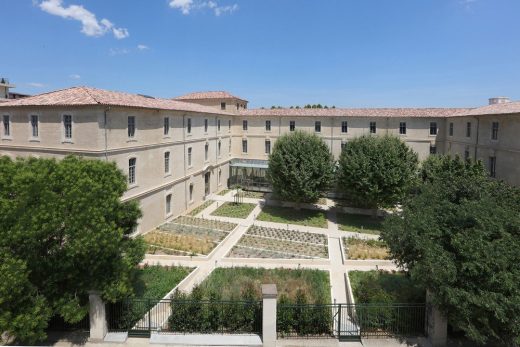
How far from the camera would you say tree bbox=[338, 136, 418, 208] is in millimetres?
28297

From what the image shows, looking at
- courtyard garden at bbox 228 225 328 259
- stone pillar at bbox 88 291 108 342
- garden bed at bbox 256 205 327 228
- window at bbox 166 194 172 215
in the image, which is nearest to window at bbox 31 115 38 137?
window at bbox 166 194 172 215

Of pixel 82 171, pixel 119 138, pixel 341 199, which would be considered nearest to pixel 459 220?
pixel 82 171

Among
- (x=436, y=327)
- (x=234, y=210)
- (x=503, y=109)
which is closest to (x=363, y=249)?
(x=436, y=327)

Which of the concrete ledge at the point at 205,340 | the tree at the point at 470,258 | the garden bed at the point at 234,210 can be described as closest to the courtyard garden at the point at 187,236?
the garden bed at the point at 234,210

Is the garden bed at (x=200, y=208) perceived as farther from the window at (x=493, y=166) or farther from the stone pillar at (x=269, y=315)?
the window at (x=493, y=166)

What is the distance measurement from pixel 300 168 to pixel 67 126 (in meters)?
18.6

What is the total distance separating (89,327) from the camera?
12273 millimetres

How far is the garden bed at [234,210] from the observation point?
102 feet

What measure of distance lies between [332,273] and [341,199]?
765 inches

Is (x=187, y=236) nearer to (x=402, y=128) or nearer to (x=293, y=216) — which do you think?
(x=293, y=216)

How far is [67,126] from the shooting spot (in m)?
20.9

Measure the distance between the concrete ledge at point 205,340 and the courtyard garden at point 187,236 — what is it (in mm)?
9167

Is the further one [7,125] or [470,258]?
[7,125]

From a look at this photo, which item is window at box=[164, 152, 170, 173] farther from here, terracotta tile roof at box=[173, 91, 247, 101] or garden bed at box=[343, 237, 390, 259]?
terracotta tile roof at box=[173, 91, 247, 101]
